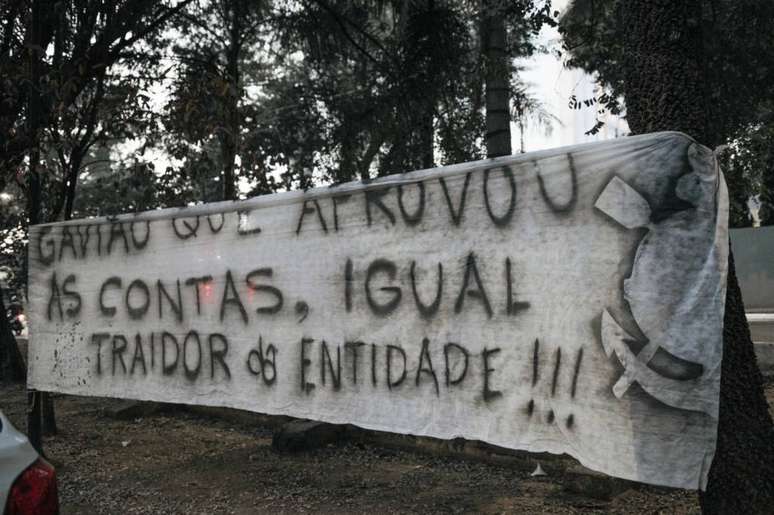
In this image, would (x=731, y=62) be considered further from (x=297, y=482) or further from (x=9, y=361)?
(x=9, y=361)

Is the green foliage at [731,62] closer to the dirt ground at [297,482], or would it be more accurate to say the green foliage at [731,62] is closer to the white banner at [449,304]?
the dirt ground at [297,482]

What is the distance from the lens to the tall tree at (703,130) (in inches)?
139

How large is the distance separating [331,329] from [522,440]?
123cm

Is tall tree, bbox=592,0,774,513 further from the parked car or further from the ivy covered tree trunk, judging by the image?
the parked car

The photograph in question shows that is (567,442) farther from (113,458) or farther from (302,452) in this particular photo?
(113,458)

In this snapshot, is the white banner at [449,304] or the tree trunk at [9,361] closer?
the white banner at [449,304]

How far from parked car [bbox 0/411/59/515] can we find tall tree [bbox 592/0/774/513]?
2.83 meters

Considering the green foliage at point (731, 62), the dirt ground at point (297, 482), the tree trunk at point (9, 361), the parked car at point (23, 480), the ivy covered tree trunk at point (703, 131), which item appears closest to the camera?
the parked car at point (23, 480)

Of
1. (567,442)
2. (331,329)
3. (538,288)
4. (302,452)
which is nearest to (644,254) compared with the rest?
(538,288)

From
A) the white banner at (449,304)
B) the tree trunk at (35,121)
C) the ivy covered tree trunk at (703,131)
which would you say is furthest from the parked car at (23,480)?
the tree trunk at (35,121)

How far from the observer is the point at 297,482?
507 cm

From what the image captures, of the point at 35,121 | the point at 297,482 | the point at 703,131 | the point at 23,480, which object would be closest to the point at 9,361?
the point at 35,121

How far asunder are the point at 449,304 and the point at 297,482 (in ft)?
6.87

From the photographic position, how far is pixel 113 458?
5.95 meters
